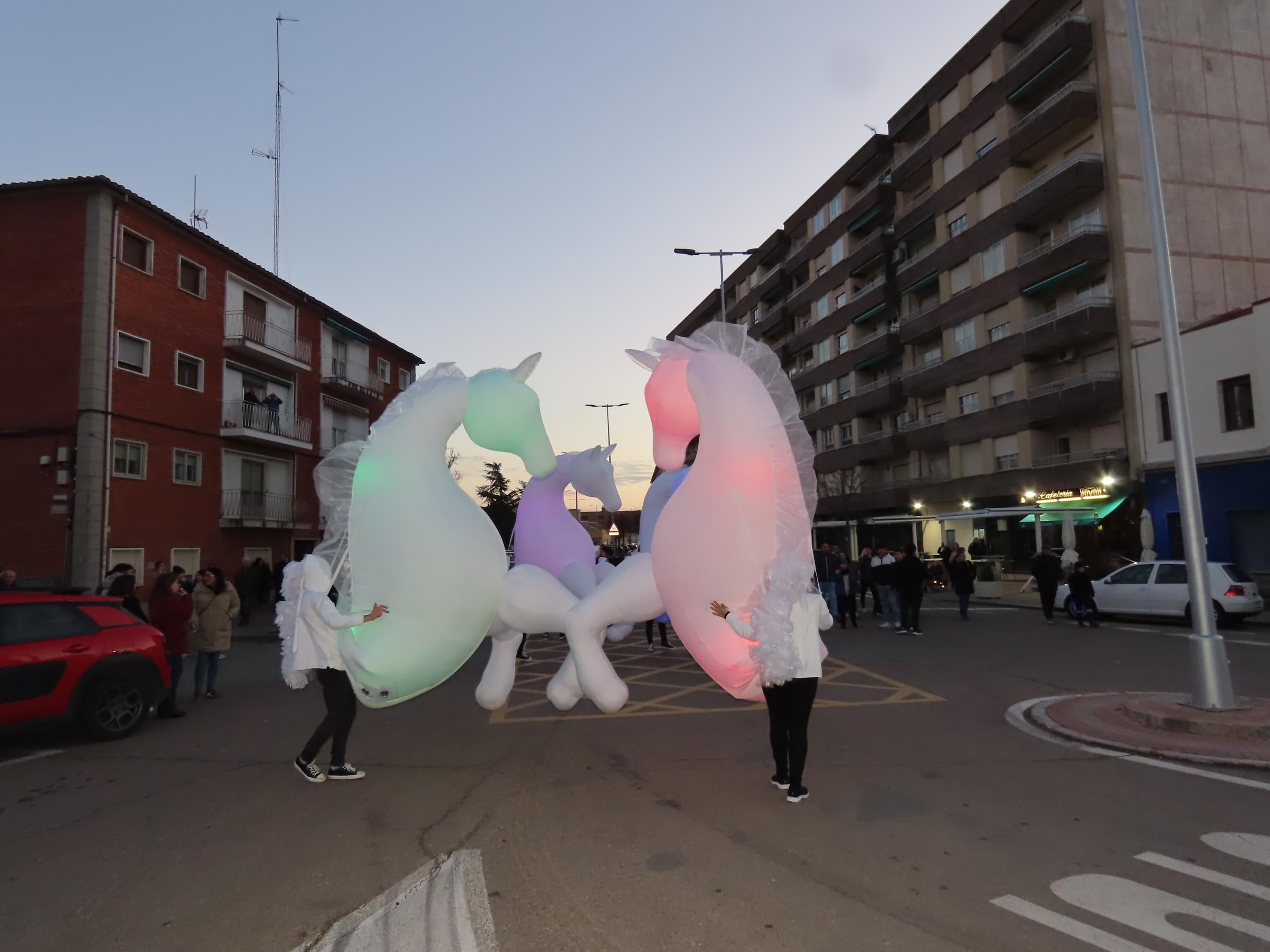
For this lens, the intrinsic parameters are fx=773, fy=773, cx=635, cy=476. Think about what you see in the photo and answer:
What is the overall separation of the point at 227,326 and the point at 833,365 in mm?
29895

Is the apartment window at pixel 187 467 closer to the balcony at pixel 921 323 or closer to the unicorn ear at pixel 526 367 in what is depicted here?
the unicorn ear at pixel 526 367

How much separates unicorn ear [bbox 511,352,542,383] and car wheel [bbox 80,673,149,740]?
513cm

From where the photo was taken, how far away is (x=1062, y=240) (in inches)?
1028

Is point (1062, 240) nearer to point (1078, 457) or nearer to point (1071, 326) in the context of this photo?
point (1071, 326)

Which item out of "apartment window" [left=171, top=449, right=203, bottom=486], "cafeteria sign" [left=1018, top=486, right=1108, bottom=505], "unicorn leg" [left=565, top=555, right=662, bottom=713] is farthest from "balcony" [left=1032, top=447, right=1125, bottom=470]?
"apartment window" [left=171, top=449, right=203, bottom=486]

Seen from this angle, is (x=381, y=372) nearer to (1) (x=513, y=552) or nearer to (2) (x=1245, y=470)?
(1) (x=513, y=552)

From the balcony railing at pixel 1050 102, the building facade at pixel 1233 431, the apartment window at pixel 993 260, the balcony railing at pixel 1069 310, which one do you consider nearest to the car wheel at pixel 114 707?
the building facade at pixel 1233 431

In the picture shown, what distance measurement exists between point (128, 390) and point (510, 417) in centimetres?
1787

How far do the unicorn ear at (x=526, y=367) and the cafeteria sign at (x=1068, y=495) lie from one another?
2460 centimetres

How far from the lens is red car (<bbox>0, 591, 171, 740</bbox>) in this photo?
658 cm

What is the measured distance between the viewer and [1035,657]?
1086 centimetres

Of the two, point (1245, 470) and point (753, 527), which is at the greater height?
point (1245, 470)

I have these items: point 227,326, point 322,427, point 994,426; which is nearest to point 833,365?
point 994,426

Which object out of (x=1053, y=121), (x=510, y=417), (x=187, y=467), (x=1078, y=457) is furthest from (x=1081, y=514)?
(x=187, y=467)
